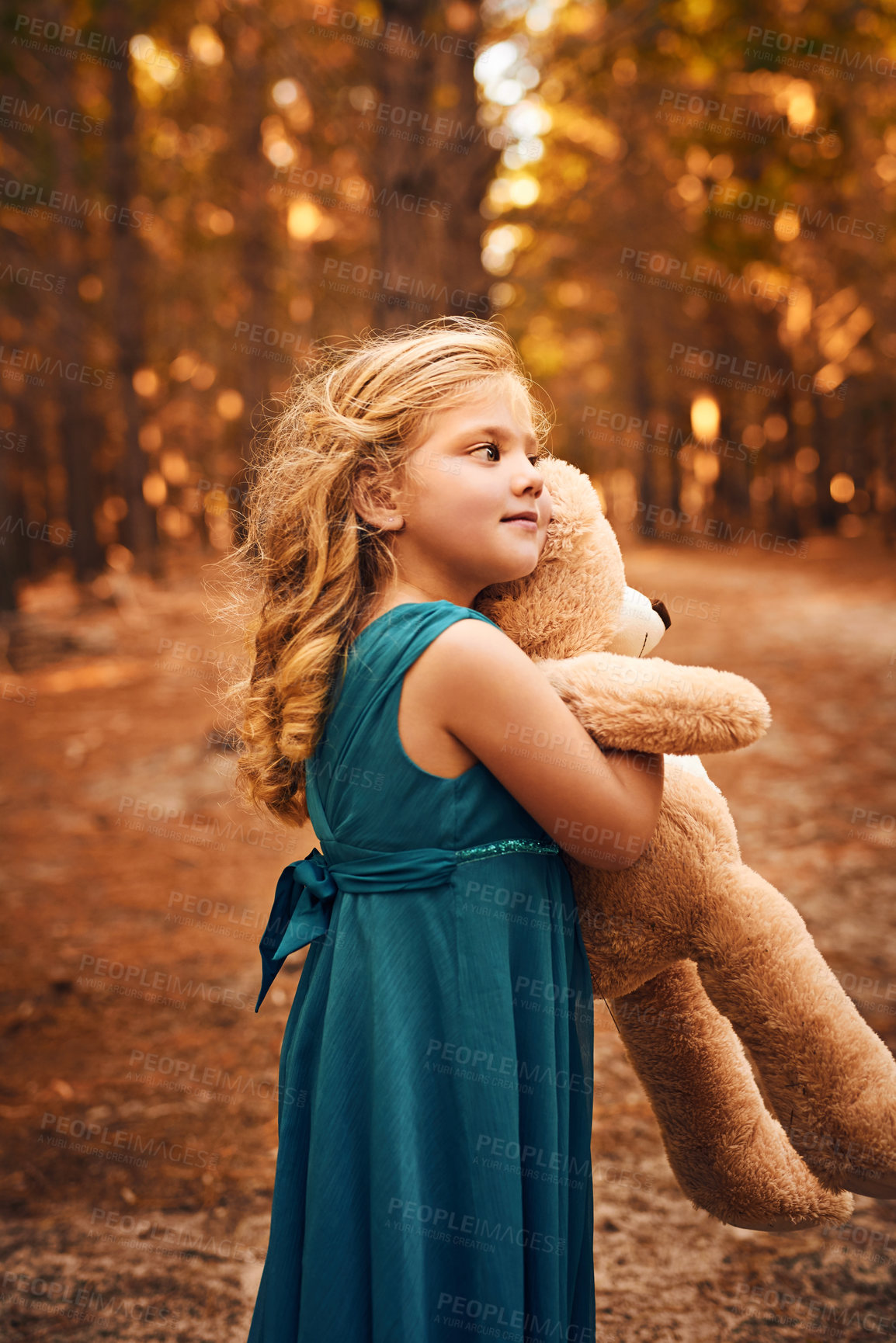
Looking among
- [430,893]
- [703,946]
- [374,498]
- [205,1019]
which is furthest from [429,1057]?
[205,1019]

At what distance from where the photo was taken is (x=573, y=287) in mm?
21266

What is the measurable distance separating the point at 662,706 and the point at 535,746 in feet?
0.64

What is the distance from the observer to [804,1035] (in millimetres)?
1626

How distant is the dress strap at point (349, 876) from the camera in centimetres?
156

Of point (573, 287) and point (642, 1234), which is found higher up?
point (573, 287)

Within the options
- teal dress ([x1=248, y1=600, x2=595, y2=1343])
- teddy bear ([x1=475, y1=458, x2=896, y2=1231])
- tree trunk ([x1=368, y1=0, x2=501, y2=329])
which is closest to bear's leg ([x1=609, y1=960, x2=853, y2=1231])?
teddy bear ([x1=475, y1=458, x2=896, y2=1231])

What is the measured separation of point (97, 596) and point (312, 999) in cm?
1450

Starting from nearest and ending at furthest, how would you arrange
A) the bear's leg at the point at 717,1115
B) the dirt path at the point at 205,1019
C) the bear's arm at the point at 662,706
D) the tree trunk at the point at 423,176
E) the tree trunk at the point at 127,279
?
the bear's arm at the point at 662,706 < the bear's leg at the point at 717,1115 < the dirt path at the point at 205,1019 < the tree trunk at the point at 423,176 < the tree trunk at the point at 127,279

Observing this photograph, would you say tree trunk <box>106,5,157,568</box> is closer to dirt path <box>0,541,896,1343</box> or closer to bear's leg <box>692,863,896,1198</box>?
dirt path <box>0,541,896,1343</box>

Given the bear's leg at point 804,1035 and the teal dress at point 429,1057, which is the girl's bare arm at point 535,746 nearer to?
the teal dress at point 429,1057

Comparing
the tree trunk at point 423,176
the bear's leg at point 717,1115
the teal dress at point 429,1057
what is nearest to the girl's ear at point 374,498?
the teal dress at point 429,1057

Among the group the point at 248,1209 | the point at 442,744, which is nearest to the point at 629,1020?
the point at 442,744

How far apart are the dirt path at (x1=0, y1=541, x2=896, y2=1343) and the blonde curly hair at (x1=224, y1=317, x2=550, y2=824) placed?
1782 millimetres

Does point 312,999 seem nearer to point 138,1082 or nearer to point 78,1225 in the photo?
point 78,1225
